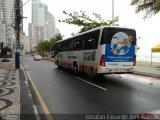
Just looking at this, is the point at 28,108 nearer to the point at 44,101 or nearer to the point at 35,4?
the point at 44,101

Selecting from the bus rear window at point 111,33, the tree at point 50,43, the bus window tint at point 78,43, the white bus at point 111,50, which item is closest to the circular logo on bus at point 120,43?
the white bus at point 111,50

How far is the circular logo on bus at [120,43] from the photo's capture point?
1659 centimetres

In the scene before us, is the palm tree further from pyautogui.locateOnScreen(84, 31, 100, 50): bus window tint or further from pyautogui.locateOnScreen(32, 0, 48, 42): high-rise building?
pyautogui.locateOnScreen(32, 0, 48, 42): high-rise building

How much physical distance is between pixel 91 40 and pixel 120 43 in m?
2.12

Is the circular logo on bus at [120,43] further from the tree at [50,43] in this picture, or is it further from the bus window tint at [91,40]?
the tree at [50,43]

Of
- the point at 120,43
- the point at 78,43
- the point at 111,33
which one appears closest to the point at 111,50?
the point at 120,43

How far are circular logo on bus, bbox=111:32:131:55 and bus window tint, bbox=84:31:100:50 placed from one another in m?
1.08

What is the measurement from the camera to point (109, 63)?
16531 mm

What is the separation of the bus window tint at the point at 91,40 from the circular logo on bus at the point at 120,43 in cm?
108

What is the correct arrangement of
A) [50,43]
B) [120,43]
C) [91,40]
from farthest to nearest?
[50,43] < [91,40] < [120,43]

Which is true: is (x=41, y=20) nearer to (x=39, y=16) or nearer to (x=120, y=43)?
(x=39, y=16)

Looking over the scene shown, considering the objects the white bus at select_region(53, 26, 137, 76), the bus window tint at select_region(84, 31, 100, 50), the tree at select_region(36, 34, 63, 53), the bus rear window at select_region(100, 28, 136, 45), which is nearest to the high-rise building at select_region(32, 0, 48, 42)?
the tree at select_region(36, 34, 63, 53)

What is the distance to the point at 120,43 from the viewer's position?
661 inches

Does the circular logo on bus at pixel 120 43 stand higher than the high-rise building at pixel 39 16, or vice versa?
the high-rise building at pixel 39 16
